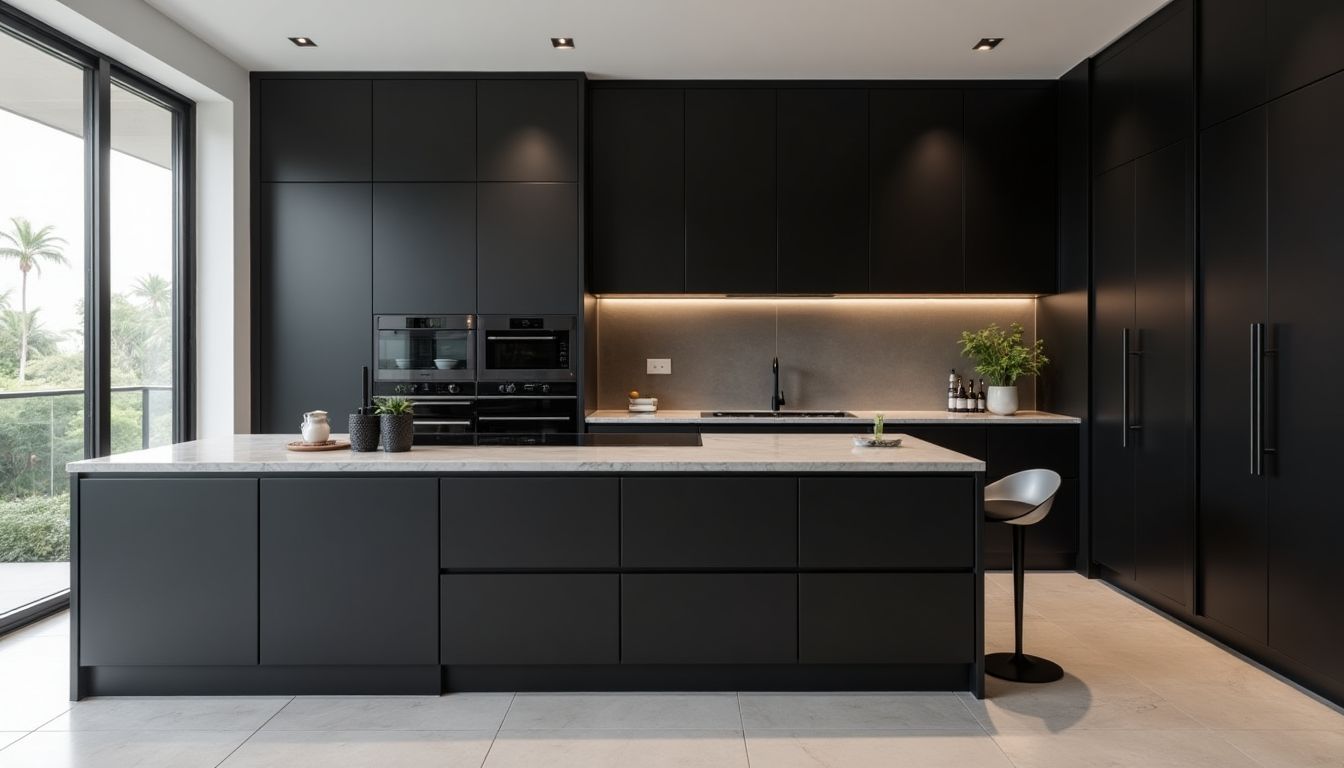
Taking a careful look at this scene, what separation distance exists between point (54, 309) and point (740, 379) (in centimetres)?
367

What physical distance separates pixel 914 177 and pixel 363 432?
3.55 m

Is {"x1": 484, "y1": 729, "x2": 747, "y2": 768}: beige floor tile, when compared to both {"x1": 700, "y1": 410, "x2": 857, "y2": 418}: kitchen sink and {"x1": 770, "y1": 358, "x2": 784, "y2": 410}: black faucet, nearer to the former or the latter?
{"x1": 700, "y1": 410, "x2": 857, "y2": 418}: kitchen sink

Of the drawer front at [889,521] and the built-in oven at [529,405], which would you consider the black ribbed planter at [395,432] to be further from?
the built-in oven at [529,405]

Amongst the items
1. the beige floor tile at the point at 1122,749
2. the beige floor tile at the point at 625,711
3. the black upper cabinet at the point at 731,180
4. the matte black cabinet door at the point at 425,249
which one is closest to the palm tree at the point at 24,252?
the matte black cabinet door at the point at 425,249

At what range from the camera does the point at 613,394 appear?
5578 millimetres

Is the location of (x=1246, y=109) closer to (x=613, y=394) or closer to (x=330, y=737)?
(x=613, y=394)

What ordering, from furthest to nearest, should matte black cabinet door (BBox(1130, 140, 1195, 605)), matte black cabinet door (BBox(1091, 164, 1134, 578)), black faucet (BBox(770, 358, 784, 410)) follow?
black faucet (BBox(770, 358, 784, 410)) < matte black cabinet door (BBox(1091, 164, 1134, 578)) < matte black cabinet door (BBox(1130, 140, 1195, 605))

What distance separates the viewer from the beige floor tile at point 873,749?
8.15 ft

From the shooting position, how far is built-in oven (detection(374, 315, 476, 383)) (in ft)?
16.2

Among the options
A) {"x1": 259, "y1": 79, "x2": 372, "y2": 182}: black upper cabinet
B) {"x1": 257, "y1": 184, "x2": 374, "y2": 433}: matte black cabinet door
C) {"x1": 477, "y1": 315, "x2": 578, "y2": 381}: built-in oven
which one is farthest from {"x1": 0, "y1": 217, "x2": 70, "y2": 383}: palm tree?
{"x1": 477, "y1": 315, "x2": 578, "y2": 381}: built-in oven

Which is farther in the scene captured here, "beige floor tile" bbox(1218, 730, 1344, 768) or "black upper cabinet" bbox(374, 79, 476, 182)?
"black upper cabinet" bbox(374, 79, 476, 182)

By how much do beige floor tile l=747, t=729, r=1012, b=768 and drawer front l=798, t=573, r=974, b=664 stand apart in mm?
307

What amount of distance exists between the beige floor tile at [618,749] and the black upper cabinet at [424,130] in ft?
10.9

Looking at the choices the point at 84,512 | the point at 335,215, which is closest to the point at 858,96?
the point at 335,215
